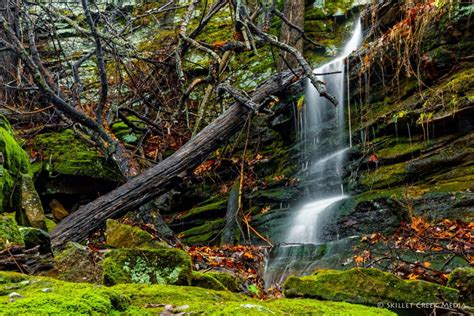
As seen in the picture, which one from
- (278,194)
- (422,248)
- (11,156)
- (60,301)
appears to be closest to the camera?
(60,301)

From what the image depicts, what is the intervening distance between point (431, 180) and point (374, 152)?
3.99 ft

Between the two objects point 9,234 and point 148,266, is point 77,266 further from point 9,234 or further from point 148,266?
point 148,266

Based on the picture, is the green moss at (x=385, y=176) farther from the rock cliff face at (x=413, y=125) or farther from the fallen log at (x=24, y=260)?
the fallen log at (x=24, y=260)

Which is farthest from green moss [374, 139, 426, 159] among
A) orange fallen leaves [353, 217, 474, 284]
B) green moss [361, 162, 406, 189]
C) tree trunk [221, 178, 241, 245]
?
tree trunk [221, 178, 241, 245]

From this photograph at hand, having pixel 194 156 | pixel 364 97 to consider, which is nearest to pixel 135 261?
pixel 194 156

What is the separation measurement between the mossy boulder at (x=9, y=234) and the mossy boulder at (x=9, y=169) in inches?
52.4

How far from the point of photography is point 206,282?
3.08 metres

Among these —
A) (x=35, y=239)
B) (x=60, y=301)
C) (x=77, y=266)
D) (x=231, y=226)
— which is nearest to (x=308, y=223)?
(x=231, y=226)

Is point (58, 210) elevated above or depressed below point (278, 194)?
below

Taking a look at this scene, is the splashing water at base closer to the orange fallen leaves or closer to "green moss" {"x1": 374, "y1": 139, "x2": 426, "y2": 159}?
"green moss" {"x1": 374, "y1": 139, "x2": 426, "y2": 159}

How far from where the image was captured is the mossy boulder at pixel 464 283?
104 inches

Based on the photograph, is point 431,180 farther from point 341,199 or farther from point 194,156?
point 194,156

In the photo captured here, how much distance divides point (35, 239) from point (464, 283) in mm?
3155

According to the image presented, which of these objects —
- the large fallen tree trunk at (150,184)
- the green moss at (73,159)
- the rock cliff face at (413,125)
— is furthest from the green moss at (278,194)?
the green moss at (73,159)
